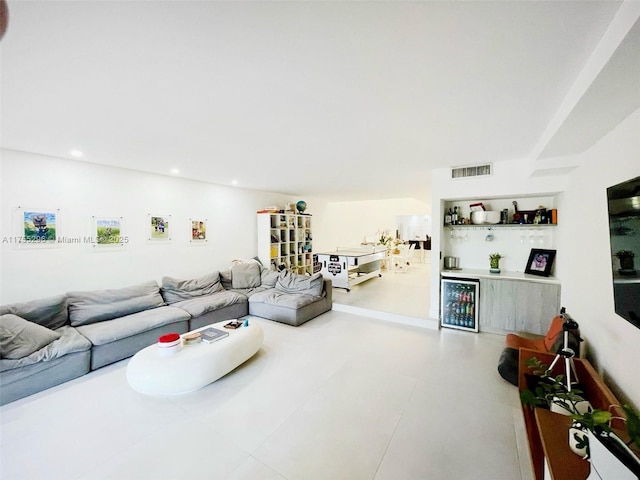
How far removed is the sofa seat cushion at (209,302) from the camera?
12.3 feet

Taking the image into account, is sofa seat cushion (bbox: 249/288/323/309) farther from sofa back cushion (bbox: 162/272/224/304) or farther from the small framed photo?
the small framed photo

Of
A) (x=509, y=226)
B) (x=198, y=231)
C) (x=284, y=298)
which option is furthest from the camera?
(x=198, y=231)

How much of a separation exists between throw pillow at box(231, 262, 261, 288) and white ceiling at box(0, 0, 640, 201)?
2.71m

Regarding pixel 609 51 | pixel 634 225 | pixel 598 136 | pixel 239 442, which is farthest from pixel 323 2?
pixel 239 442

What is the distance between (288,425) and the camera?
2.02 meters

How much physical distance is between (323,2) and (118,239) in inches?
167

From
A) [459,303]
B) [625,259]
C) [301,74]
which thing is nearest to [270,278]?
[459,303]

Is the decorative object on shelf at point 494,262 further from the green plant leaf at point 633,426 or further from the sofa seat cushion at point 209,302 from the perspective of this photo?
the sofa seat cushion at point 209,302

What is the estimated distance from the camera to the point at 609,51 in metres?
1.19

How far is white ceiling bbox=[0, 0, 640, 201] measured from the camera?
3.85 feet

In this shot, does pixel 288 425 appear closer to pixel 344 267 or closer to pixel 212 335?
pixel 212 335

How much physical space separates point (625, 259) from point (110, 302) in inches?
203

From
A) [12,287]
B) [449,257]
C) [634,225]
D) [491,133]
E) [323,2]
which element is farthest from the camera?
[449,257]

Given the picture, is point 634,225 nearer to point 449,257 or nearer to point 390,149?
point 390,149
